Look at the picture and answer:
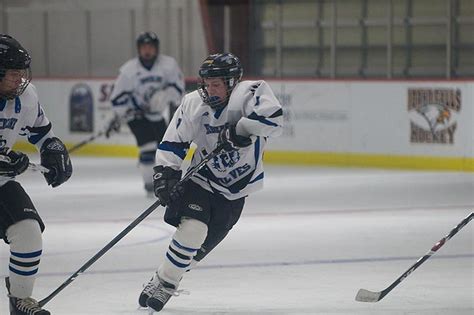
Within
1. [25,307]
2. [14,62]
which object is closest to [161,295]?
[25,307]

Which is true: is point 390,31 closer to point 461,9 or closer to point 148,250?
point 461,9

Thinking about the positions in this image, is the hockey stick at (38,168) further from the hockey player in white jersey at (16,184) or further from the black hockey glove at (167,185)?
the black hockey glove at (167,185)

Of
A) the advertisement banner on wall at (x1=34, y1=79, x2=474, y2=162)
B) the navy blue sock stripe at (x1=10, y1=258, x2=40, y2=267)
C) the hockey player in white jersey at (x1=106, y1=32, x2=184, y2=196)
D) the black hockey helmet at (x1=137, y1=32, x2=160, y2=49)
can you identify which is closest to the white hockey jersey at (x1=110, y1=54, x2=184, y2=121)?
the hockey player in white jersey at (x1=106, y1=32, x2=184, y2=196)

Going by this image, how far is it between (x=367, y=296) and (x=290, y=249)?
1.78 metres

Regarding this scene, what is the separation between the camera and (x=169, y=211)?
198 inches

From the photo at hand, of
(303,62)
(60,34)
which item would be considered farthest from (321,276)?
(60,34)

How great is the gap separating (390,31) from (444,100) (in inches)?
75.6

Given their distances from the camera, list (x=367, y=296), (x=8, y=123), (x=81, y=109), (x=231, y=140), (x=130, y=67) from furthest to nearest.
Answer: (x=81, y=109)
(x=130, y=67)
(x=367, y=296)
(x=231, y=140)
(x=8, y=123)

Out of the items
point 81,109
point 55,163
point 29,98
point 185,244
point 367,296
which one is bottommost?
point 81,109

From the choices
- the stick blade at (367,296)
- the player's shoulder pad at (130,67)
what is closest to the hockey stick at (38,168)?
the stick blade at (367,296)

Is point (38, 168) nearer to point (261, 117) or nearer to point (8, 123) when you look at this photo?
point (8, 123)

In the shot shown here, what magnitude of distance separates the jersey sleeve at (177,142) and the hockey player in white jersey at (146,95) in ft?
15.5

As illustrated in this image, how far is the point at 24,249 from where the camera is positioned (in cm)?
457

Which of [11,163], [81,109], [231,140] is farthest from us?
[81,109]
